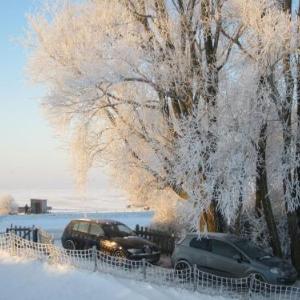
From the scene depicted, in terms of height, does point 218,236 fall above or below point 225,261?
above

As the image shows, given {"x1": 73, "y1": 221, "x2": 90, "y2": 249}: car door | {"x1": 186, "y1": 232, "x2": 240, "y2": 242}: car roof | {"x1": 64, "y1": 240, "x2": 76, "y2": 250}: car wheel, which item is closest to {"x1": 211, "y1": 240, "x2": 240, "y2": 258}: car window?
{"x1": 186, "y1": 232, "x2": 240, "y2": 242}: car roof

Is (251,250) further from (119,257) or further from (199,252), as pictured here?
(119,257)

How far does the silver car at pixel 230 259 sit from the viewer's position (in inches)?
632

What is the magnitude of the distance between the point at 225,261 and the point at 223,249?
42 centimetres

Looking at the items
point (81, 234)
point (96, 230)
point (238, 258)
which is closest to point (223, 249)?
point (238, 258)

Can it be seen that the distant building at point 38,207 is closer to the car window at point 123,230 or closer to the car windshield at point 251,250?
the car window at point 123,230

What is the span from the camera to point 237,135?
17875 mm

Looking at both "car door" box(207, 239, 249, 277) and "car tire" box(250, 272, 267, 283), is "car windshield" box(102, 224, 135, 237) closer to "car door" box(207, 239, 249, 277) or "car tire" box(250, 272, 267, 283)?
"car door" box(207, 239, 249, 277)

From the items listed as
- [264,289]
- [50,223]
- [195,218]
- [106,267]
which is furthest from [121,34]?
[50,223]

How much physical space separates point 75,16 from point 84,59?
250 centimetres

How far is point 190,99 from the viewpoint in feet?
66.1

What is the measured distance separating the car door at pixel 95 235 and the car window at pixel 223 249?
4.43m

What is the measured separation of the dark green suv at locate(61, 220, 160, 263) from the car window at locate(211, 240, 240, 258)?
9.20 feet

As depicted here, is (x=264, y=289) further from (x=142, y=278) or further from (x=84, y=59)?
(x=84, y=59)
